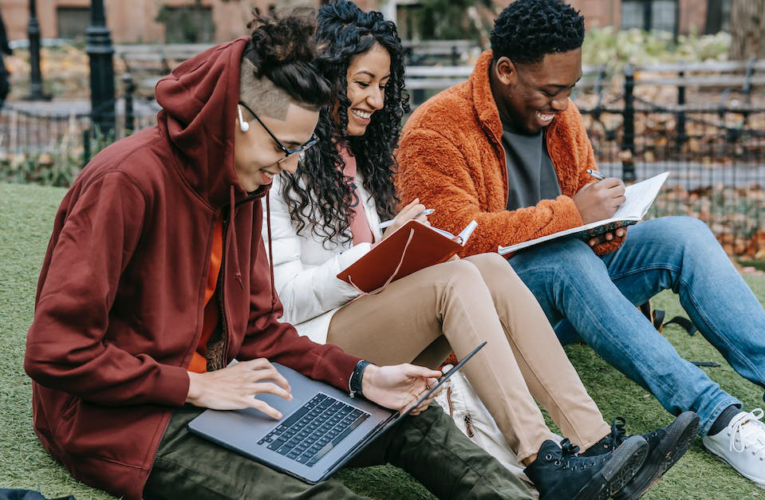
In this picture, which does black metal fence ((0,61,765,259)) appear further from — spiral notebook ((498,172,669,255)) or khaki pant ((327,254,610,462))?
khaki pant ((327,254,610,462))

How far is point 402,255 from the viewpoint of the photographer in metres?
2.87

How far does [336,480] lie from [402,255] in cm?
79

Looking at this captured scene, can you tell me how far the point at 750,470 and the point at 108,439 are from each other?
210cm

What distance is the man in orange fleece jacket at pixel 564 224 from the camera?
3242mm

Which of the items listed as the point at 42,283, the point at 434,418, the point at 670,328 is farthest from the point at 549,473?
the point at 670,328

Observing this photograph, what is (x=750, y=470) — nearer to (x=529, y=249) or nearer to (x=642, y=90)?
(x=529, y=249)

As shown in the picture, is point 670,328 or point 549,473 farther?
point 670,328

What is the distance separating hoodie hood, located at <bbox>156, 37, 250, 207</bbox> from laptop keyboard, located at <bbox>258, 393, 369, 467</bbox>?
2.00 feet

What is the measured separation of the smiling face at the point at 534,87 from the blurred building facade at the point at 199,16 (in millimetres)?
17443

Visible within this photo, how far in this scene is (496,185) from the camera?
366 cm

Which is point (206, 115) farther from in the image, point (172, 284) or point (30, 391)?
point (30, 391)

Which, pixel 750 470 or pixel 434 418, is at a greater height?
pixel 434 418

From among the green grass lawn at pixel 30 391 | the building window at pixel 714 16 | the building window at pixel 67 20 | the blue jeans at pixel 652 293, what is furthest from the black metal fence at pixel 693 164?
the building window at pixel 67 20

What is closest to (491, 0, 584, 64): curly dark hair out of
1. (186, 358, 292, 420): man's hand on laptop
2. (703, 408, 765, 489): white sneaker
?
(703, 408, 765, 489): white sneaker
